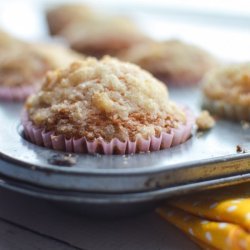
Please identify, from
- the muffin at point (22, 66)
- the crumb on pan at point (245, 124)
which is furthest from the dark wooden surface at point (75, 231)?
the muffin at point (22, 66)

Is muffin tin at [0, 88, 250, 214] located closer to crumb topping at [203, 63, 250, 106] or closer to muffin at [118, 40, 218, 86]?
crumb topping at [203, 63, 250, 106]

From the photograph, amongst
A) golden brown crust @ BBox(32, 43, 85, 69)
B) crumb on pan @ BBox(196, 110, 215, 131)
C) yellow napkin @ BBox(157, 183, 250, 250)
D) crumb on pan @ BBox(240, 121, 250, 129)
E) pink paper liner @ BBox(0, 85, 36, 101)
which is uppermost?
golden brown crust @ BBox(32, 43, 85, 69)

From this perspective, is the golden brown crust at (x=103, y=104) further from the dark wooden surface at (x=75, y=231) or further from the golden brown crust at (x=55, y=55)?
the golden brown crust at (x=55, y=55)

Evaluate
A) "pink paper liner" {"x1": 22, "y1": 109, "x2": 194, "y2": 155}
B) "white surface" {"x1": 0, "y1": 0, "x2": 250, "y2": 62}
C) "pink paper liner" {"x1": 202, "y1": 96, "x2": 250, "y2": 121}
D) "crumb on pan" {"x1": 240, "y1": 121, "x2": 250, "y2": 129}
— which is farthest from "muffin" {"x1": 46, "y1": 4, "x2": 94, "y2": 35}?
"pink paper liner" {"x1": 22, "y1": 109, "x2": 194, "y2": 155}

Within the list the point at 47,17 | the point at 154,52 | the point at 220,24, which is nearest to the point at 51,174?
the point at 154,52

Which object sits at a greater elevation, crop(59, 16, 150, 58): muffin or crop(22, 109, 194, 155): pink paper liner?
crop(59, 16, 150, 58): muffin

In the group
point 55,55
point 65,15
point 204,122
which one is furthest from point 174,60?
point 65,15

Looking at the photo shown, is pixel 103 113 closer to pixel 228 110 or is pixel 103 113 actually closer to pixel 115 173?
pixel 115 173
